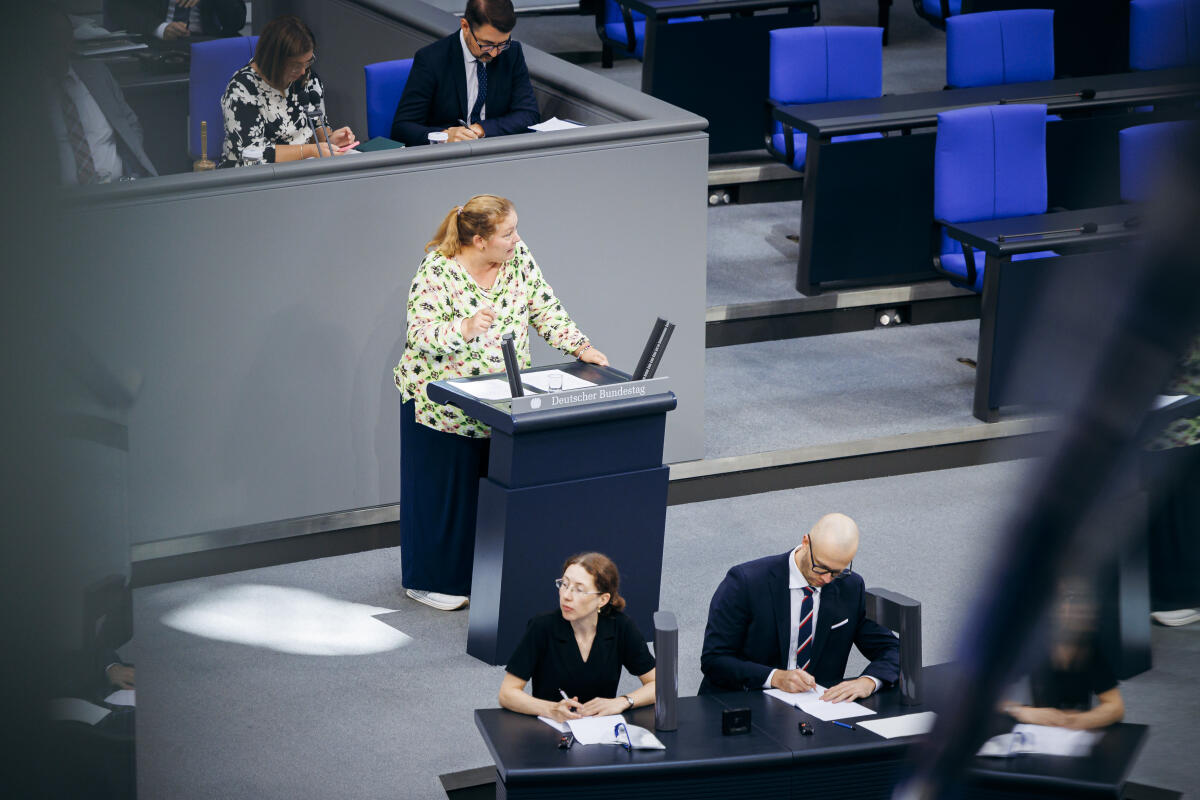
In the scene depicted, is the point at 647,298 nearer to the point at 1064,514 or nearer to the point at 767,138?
the point at 767,138

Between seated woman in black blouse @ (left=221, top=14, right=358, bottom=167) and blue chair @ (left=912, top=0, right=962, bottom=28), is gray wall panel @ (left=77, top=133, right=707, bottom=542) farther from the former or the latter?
blue chair @ (left=912, top=0, right=962, bottom=28)

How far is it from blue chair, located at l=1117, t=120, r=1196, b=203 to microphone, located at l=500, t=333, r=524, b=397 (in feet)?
13.6

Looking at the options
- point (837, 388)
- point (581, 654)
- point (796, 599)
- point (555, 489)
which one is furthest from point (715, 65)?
point (581, 654)

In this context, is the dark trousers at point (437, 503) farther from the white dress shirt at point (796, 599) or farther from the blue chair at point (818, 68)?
the blue chair at point (818, 68)

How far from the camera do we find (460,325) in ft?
15.9

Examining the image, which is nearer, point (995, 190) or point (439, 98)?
point (439, 98)

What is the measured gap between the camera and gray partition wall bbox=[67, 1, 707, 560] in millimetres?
5238

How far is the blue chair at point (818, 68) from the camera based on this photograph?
7988 mm

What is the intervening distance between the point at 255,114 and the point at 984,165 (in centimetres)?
336

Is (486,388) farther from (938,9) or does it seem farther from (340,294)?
(938,9)

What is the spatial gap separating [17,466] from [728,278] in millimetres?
7571

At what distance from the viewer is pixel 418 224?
551 centimetres

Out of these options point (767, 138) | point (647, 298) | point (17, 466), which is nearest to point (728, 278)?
point (767, 138)

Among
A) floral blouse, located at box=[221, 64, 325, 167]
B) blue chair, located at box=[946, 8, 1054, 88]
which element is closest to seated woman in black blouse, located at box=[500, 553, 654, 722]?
floral blouse, located at box=[221, 64, 325, 167]
